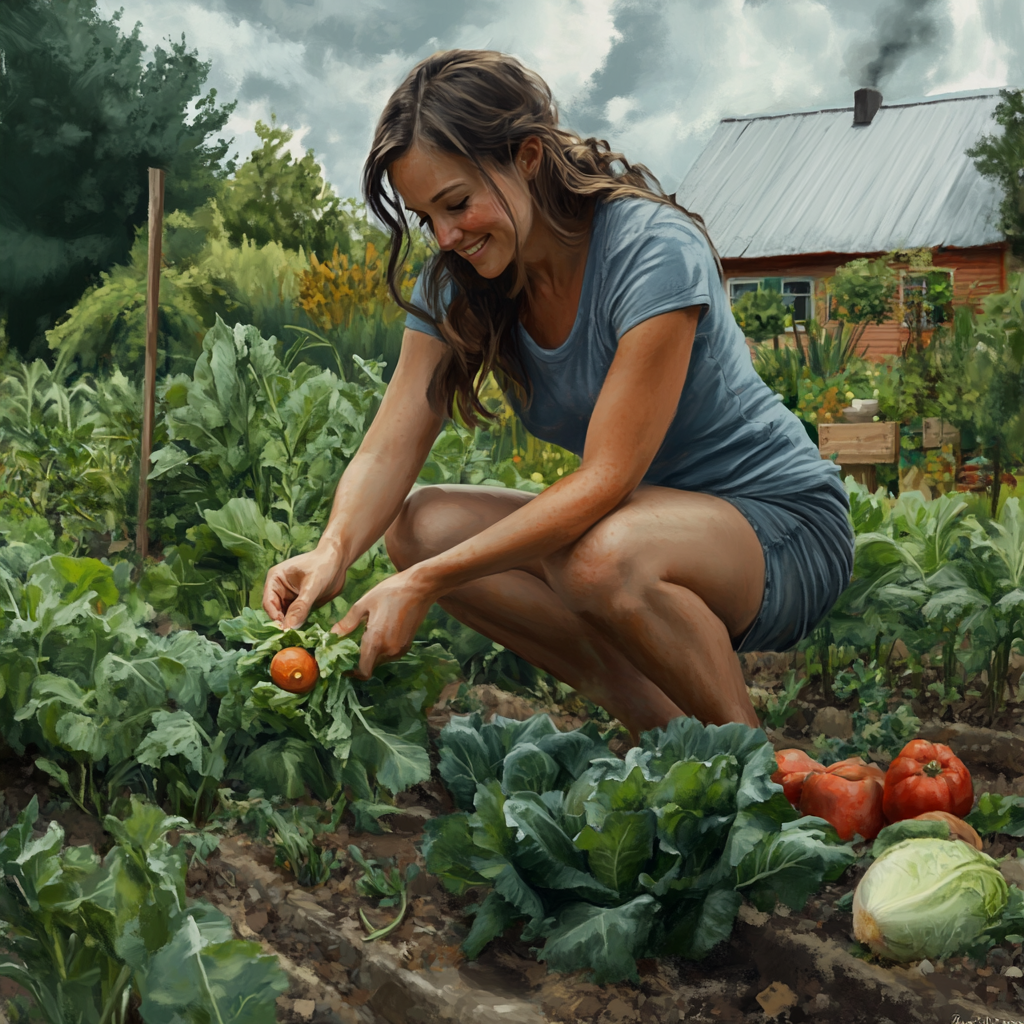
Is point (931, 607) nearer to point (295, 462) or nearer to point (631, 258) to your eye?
point (631, 258)

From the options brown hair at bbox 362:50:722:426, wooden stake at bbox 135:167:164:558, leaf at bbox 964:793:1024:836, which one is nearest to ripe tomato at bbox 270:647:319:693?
brown hair at bbox 362:50:722:426

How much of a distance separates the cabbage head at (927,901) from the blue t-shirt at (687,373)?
75 cm

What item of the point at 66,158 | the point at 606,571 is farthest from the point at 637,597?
the point at 66,158

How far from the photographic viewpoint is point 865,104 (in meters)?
16.4

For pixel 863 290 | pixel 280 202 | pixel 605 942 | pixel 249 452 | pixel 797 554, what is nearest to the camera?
pixel 605 942

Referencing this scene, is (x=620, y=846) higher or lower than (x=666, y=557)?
lower

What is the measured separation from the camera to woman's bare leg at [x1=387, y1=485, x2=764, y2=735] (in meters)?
1.94

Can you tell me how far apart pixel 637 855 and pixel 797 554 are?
0.79m

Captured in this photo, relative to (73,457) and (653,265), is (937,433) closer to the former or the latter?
(73,457)

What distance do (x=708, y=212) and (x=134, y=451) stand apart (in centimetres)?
1300

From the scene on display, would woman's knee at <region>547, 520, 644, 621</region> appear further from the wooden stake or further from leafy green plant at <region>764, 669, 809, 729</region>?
the wooden stake

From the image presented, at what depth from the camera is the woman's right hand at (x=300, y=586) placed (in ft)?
6.53

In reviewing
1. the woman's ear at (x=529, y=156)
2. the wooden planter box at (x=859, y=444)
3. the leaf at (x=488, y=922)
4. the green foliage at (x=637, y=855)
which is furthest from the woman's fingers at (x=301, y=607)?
the wooden planter box at (x=859, y=444)

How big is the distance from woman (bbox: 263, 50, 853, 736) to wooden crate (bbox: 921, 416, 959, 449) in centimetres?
471
